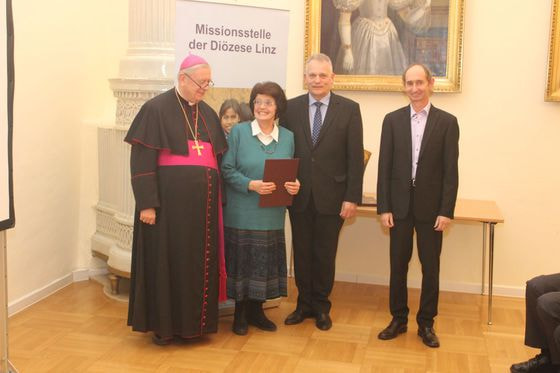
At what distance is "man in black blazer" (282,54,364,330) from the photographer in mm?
4711

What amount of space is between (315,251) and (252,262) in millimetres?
481

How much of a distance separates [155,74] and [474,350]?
9.77 feet

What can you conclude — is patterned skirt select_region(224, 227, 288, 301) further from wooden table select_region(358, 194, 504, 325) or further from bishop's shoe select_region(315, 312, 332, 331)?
wooden table select_region(358, 194, 504, 325)

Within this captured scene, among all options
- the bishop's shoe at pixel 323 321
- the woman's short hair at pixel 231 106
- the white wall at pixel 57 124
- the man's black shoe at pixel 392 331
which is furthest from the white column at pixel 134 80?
the man's black shoe at pixel 392 331

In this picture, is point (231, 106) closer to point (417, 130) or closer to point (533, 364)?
point (417, 130)

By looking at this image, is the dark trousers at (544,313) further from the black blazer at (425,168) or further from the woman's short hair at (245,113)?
the woman's short hair at (245,113)

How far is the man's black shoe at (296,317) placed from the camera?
16.4ft

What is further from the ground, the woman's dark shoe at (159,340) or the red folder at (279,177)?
the red folder at (279,177)

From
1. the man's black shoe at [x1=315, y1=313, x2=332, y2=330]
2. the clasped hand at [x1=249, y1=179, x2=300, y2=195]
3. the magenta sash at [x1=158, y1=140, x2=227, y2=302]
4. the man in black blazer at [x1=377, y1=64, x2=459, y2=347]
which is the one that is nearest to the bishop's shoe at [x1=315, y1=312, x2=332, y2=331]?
the man's black shoe at [x1=315, y1=313, x2=332, y2=330]

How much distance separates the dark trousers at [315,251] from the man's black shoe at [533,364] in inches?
52.5

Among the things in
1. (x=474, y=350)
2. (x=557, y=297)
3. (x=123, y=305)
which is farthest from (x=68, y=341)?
(x=557, y=297)

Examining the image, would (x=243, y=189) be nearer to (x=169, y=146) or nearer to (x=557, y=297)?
(x=169, y=146)

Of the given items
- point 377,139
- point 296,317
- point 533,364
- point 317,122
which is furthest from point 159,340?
point 377,139

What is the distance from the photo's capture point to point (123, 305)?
5.38 metres
